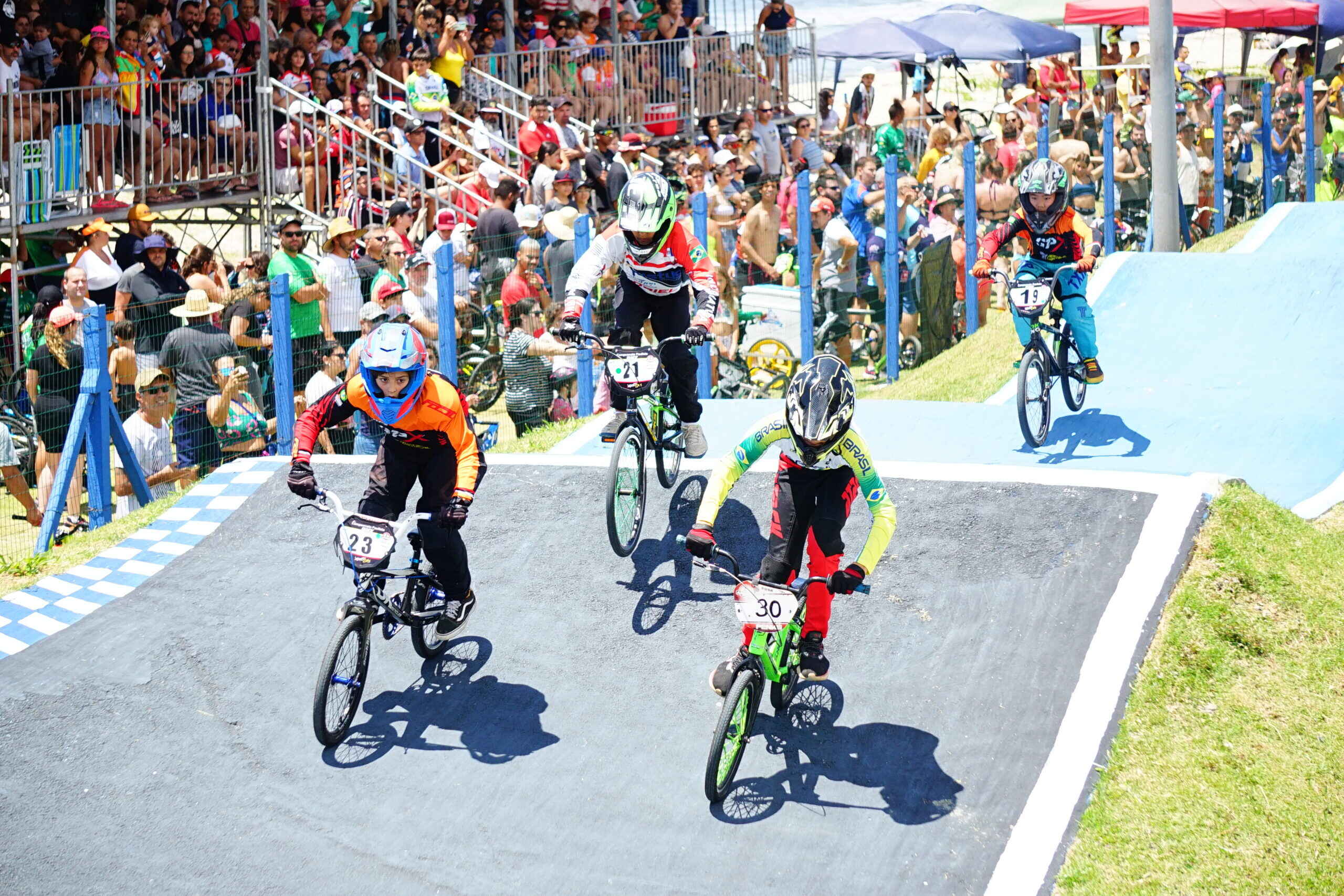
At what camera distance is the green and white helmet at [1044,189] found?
422 inches

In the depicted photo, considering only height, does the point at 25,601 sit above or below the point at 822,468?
below

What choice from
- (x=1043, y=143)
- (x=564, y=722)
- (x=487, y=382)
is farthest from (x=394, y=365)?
(x=1043, y=143)

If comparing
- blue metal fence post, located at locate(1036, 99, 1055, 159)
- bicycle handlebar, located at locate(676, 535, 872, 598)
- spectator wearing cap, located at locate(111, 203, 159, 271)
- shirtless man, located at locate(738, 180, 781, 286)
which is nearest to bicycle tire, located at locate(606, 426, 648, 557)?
bicycle handlebar, located at locate(676, 535, 872, 598)

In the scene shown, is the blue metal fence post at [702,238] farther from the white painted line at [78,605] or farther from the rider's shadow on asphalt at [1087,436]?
the white painted line at [78,605]

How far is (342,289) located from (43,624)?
14.0ft

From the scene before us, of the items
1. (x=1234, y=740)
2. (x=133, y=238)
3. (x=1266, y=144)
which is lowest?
(x=1234, y=740)

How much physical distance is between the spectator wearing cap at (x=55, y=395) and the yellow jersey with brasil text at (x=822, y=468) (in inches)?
231

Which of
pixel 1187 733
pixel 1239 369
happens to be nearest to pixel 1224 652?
pixel 1187 733

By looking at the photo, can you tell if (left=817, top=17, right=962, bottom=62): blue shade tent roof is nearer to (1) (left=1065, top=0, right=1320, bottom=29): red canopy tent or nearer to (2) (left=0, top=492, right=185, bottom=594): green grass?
(1) (left=1065, top=0, right=1320, bottom=29): red canopy tent

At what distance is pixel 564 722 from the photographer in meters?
7.19

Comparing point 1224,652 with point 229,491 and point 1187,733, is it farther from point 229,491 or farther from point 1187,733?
point 229,491

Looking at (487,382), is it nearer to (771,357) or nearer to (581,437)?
(581,437)

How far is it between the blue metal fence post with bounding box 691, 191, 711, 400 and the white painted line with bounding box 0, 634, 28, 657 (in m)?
5.56

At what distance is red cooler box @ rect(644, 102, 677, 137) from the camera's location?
20719 mm
